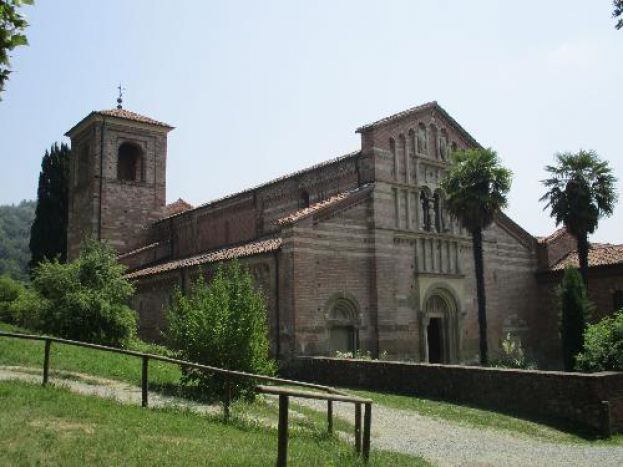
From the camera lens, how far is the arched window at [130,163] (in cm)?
3806

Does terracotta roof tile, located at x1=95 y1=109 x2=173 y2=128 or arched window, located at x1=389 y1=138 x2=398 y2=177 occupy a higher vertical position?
terracotta roof tile, located at x1=95 y1=109 x2=173 y2=128

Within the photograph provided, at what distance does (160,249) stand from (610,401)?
86.5 ft

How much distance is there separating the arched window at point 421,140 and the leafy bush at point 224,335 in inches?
562

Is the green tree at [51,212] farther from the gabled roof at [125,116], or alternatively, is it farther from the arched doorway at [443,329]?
the arched doorway at [443,329]

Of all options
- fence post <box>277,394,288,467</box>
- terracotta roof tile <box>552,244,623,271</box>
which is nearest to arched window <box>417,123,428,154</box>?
terracotta roof tile <box>552,244,623,271</box>

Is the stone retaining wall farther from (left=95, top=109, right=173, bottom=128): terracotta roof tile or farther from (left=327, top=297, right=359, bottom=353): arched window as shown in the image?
(left=95, top=109, right=173, bottom=128): terracotta roof tile

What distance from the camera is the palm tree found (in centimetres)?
2450

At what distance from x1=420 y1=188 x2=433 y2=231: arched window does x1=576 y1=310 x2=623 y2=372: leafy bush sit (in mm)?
10627

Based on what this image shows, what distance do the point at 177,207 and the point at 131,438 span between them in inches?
1286

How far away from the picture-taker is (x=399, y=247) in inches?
1019

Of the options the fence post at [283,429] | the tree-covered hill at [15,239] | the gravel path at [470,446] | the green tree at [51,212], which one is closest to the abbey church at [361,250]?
the green tree at [51,212]

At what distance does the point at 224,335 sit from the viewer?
49.1 ft

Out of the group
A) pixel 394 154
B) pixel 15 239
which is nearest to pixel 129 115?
pixel 394 154

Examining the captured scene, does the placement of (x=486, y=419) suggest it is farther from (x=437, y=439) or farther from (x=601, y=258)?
(x=601, y=258)
